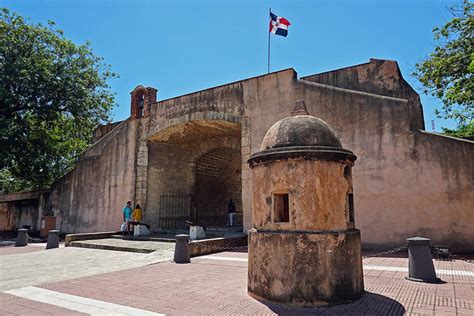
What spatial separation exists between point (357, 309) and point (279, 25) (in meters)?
11.5

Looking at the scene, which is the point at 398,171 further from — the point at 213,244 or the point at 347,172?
the point at 213,244

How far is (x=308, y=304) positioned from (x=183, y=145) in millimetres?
13098

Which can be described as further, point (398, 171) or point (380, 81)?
point (380, 81)

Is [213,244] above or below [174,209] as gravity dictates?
below

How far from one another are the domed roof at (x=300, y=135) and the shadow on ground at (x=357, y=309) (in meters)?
2.32

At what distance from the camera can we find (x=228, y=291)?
513cm

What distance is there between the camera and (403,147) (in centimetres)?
934

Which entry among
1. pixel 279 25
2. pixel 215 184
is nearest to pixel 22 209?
pixel 215 184

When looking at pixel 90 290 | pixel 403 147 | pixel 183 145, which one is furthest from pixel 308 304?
pixel 183 145

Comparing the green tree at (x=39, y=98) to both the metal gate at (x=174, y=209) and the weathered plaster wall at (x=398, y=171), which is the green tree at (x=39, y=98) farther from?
the weathered plaster wall at (x=398, y=171)

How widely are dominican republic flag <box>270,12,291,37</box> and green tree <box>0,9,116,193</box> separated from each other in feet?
37.6

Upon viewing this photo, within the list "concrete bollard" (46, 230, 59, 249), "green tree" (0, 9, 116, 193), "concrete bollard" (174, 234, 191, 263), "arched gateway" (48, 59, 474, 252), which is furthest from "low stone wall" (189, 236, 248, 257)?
"green tree" (0, 9, 116, 193)

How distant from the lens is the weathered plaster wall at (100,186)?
15.2m

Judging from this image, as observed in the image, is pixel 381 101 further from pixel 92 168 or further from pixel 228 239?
pixel 92 168
